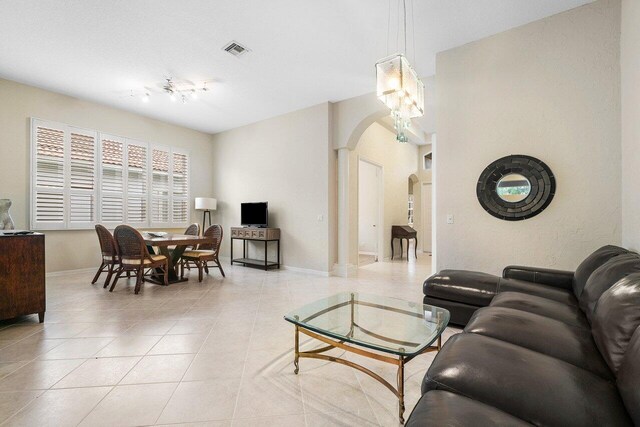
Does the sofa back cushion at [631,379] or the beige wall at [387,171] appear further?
the beige wall at [387,171]

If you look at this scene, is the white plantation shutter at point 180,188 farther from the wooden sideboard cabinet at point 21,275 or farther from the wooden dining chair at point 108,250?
the wooden sideboard cabinet at point 21,275

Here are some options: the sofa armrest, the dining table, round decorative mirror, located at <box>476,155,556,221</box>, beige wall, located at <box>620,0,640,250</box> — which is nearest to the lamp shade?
the dining table

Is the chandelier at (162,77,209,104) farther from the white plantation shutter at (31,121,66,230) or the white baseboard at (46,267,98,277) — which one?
the white baseboard at (46,267,98,277)

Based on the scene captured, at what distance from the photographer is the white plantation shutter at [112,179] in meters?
5.39

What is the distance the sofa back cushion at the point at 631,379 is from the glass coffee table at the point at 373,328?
70 centimetres

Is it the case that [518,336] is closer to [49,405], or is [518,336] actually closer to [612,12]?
[49,405]

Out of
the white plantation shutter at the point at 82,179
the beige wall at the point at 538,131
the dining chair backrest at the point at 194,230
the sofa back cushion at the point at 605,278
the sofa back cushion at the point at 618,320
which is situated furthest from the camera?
the dining chair backrest at the point at 194,230

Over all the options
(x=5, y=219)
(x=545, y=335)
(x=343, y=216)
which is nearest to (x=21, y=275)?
(x=5, y=219)

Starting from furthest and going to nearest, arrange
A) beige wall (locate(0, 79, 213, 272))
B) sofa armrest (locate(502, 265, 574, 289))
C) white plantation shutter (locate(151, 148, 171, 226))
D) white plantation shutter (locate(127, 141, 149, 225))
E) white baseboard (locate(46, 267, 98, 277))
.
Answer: white plantation shutter (locate(151, 148, 171, 226)), white plantation shutter (locate(127, 141, 149, 225)), white baseboard (locate(46, 267, 98, 277)), beige wall (locate(0, 79, 213, 272)), sofa armrest (locate(502, 265, 574, 289))

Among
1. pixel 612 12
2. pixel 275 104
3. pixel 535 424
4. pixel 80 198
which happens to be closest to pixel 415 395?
pixel 535 424

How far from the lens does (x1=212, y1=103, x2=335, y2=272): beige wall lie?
5.24 meters

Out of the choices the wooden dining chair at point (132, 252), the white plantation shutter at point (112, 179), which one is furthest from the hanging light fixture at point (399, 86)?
the white plantation shutter at point (112, 179)

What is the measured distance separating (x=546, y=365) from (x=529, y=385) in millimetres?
215

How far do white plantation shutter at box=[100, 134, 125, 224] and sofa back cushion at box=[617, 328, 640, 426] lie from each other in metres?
6.86
